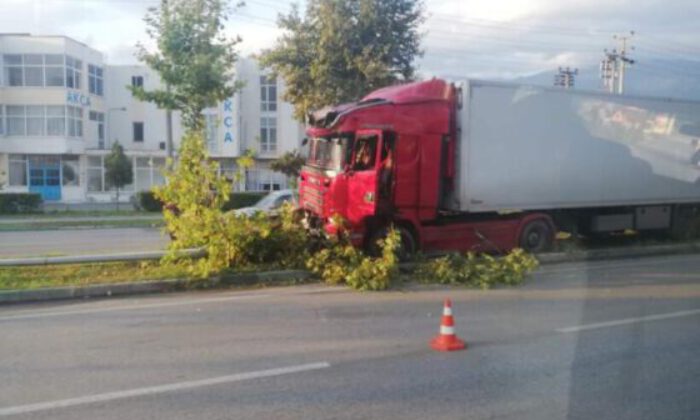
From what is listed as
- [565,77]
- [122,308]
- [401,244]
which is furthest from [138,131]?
[122,308]

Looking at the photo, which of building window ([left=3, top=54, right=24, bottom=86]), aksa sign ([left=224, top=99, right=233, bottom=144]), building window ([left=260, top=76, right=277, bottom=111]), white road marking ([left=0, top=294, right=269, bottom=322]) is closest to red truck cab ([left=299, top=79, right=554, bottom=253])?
white road marking ([left=0, top=294, right=269, bottom=322])

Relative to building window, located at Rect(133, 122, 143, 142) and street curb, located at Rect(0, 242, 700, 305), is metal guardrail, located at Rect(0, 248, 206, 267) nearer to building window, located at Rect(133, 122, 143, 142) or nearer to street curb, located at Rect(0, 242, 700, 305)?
street curb, located at Rect(0, 242, 700, 305)

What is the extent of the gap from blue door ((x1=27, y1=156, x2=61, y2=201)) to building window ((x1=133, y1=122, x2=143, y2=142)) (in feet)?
22.2

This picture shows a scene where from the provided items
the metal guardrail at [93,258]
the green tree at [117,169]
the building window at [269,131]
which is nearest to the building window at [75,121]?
the green tree at [117,169]

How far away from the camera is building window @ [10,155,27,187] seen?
151ft

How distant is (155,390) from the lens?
18.6 feet

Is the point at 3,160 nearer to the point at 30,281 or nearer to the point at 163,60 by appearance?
the point at 163,60

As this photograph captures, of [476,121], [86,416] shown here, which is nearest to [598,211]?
[476,121]

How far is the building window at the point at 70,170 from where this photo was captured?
47.2 m

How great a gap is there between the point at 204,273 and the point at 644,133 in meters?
10.3

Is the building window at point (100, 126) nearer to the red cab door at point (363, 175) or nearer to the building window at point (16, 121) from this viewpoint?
the building window at point (16, 121)

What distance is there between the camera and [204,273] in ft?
34.9

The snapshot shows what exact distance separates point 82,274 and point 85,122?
4042cm

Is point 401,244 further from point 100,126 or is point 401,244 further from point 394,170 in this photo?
point 100,126
